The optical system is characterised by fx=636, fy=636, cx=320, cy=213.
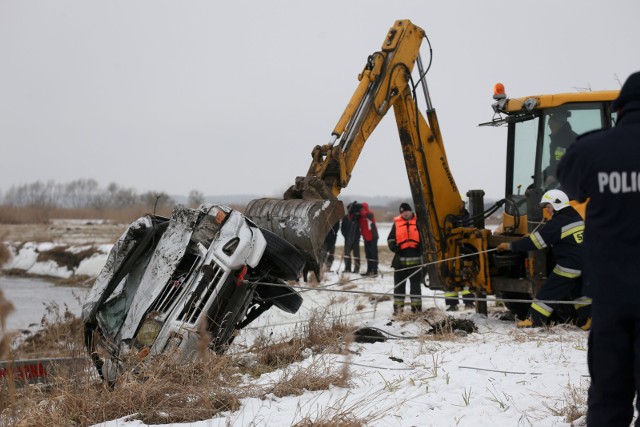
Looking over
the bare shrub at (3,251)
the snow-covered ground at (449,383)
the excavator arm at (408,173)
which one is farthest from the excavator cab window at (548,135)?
the bare shrub at (3,251)

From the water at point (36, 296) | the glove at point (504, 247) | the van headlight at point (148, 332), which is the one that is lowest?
the water at point (36, 296)

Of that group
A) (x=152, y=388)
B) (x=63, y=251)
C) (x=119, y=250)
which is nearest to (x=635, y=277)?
(x=152, y=388)

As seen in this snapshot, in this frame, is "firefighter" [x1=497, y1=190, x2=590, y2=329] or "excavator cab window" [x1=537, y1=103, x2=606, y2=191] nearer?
"firefighter" [x1=497, y1=190, x2=590, y2=329]

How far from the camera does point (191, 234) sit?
18.3ft

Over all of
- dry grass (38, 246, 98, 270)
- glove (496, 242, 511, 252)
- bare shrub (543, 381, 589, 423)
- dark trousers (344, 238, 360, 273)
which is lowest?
dry grass (38, 246, 98, 270)

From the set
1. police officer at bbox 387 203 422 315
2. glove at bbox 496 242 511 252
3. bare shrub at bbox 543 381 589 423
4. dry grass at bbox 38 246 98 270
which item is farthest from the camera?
dry grass at bbox 38 246 98 270

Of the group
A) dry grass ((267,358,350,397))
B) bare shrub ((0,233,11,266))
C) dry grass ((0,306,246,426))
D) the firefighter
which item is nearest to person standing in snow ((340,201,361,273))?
the firefighter

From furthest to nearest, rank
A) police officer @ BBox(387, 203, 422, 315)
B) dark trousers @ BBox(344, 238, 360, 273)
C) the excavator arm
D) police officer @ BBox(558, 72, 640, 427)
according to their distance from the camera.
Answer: dark trousers @ BBox(344, 238, 360, 273), police officer @ BBox(387, 203, 422, 315), the excavator arm, police officer @ BBox(558, 72, 640, 427)

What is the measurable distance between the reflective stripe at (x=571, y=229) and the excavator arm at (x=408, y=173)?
46.5 inches

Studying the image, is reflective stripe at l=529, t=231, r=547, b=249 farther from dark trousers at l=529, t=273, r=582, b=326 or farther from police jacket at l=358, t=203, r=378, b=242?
police jacket at l=358, t=203, r=378, b=242

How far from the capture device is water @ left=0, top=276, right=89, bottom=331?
11436 millimetres

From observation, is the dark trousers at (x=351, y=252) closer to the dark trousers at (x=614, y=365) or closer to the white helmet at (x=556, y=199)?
the white helmet at (x=556, y=199)

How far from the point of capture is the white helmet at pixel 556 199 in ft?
22.7

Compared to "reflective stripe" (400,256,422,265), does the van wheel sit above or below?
above
